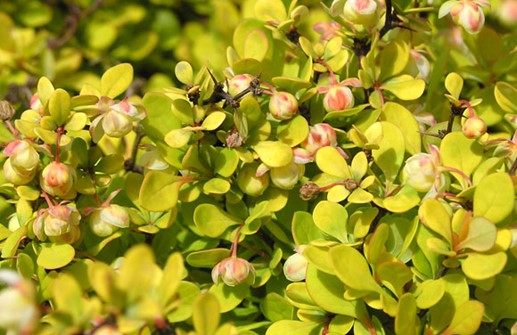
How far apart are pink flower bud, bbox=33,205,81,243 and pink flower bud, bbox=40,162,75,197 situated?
28mm

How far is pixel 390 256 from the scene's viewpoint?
3.18 feet

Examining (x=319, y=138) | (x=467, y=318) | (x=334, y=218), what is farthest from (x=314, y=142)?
(x=467, y=318)

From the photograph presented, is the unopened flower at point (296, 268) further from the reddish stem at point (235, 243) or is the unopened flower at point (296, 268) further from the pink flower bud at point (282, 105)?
the pink flower bud at point (282, 105)

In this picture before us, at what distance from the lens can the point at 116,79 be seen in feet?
3.64

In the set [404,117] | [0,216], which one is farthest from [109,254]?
[404,117]

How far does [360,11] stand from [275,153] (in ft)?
0.88

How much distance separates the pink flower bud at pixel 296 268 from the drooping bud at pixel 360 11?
0.38 meters

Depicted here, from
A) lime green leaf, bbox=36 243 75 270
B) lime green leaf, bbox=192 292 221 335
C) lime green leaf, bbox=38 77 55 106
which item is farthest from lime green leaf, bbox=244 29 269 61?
lime green leaf, bbox=192 292 221 335

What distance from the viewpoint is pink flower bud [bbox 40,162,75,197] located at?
994mm

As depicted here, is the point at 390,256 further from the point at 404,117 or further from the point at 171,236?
the point at 171,236

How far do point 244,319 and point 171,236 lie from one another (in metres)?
0.17

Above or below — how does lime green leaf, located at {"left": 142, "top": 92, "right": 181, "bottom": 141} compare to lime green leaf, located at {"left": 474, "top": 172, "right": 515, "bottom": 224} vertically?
below

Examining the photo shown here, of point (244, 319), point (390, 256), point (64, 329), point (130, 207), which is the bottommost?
point (244, 319)

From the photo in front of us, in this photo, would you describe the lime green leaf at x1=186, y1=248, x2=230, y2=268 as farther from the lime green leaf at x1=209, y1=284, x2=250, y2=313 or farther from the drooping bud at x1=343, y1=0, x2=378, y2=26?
the drooping bud at x1=343, y1=0, x2=378, y2=26
